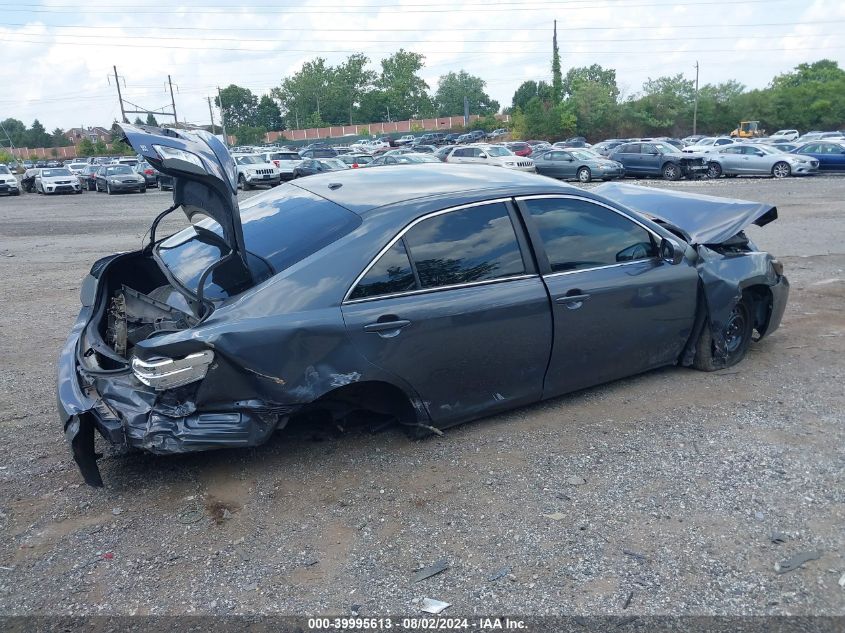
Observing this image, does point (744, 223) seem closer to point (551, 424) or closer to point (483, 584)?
point (551, 424)

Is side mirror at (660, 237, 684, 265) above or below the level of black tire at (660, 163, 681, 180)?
above

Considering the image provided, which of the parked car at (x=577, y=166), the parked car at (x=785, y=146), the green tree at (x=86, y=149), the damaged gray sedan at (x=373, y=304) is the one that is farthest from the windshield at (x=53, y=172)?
the green tree at (x=86, y=149)

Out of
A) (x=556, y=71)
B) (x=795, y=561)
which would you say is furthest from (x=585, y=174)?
(x=556, y=71)

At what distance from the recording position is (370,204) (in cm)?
416

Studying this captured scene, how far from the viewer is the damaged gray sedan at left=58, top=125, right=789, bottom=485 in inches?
140

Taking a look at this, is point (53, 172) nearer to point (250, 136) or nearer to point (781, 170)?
point (781, 170)

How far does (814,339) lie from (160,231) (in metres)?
13.7

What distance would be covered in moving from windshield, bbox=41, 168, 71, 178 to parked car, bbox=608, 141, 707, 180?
25.0 m

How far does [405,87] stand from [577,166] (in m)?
94.2

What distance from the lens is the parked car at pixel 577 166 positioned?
27625 mm

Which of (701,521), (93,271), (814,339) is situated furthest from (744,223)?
(93,271)

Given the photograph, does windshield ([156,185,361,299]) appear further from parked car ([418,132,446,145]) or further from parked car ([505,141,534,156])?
parked car ([418,132,446,145])

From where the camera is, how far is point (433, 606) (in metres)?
2.89

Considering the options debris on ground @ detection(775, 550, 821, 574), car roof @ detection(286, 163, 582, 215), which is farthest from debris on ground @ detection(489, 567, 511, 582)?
car roof @ detection(286, 163, 582, 215)
